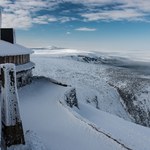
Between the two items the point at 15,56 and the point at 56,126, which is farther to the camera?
the point at 15,56

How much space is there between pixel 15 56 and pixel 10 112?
14164mm

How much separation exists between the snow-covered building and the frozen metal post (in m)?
11.5

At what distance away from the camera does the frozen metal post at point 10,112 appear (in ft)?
46.7

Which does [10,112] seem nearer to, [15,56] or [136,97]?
[15,56]

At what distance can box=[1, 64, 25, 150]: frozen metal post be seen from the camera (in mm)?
14227

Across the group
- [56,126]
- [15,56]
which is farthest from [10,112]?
[15,56]

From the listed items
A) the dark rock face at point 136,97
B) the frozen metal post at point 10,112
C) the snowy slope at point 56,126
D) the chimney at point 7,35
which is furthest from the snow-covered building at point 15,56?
the dark rock face at point 136,97

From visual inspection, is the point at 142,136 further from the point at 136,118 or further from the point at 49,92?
the point at 136,118

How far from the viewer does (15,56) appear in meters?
27.9

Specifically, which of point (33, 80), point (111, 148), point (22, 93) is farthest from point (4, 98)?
point (33, 80)

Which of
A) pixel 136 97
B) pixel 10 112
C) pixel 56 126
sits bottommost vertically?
pixel 136 97

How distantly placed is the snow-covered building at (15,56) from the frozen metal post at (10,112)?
11.5 metres

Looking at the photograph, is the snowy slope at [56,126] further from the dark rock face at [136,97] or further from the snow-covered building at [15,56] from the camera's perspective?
the dark rock face at [136,97]

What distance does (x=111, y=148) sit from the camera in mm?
15727
